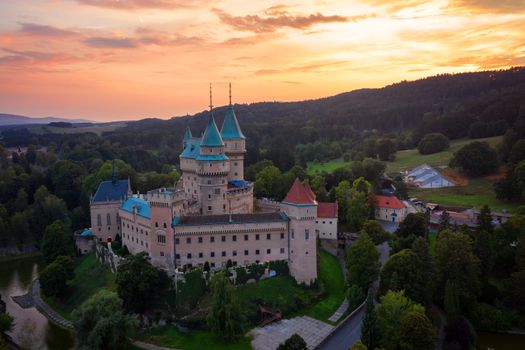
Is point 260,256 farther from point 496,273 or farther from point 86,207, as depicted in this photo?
→ point 86,207

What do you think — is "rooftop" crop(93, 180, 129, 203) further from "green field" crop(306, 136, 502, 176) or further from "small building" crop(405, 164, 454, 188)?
"small building" crop(405, 164, 454, 188)

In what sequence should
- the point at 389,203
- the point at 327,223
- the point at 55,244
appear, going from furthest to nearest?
1. the point at 389,203
2. the point at 327,223
3. the point at 55,244

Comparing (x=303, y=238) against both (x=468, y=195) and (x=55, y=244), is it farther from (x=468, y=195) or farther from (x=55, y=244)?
(x=468, y=195)

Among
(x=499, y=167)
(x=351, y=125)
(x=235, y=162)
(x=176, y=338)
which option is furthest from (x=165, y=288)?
(x=351, y=125)

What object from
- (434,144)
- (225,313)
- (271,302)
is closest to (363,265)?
(271,302)

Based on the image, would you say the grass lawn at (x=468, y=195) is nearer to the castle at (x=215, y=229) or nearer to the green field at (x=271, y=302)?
the green field at (x=271, y=302)
